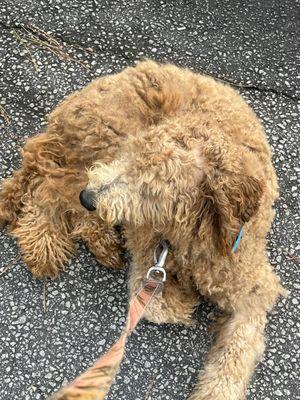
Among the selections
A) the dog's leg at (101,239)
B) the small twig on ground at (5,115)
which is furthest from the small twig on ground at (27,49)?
the dog's leg at (101,239)

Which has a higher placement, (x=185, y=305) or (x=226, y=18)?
(x=226, y=18)

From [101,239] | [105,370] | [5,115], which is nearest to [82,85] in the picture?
[5,115]

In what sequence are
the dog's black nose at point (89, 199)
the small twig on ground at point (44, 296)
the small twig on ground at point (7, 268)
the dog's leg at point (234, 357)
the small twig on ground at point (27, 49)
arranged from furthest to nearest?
the small twig on ground at point (27, 49) → the small twig on ground at point (7, 268) → the small twig on ground at point (44, 296) → the dog's leg at point (234, 357) → the dog's black nose at point (89, 199)

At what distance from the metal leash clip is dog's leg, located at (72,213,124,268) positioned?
48cm

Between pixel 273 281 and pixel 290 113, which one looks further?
pixel 290 113

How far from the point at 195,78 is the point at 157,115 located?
0.42 m

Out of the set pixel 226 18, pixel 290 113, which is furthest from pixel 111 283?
pixel 226 18

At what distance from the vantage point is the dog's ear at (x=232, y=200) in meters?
2.55

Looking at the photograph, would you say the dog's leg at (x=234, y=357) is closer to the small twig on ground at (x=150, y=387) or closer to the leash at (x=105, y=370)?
the small twig on ground at (x=150, y=387)

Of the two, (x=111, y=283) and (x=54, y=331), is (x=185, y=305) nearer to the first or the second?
(x=111, y=283)

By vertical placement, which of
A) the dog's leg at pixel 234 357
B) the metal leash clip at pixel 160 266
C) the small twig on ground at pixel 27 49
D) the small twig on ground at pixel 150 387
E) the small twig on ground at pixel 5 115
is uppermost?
the small twig on ground at pixel 27 49

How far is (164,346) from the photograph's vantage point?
330 centimetres

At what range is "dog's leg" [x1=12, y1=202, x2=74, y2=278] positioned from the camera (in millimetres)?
3412

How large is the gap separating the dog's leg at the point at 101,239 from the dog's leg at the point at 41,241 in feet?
0.43
